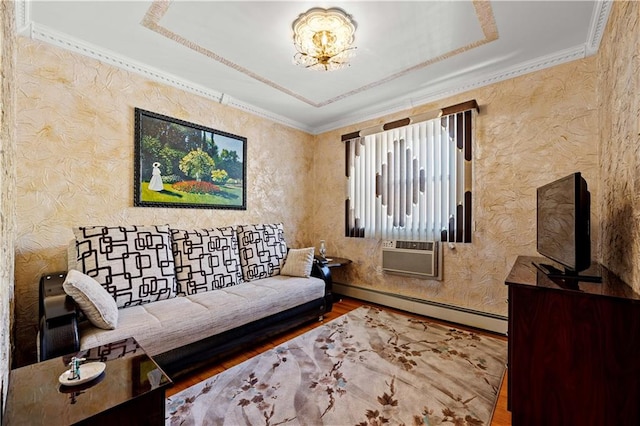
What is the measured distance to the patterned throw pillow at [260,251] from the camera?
9.94ft

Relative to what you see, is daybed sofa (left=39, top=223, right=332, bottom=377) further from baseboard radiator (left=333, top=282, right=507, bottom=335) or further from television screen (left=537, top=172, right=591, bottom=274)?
television screen (left=537, top=172, right=591, bottom=274)

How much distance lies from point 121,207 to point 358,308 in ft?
9.15

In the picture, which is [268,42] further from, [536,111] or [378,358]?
[378,358]

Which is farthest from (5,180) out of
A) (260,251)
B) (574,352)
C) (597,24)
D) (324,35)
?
(597,24)

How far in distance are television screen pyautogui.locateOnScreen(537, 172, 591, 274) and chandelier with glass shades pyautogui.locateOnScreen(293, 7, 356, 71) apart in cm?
174

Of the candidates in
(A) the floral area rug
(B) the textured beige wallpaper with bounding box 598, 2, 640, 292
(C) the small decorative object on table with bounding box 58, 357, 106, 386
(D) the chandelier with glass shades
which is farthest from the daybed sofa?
(B) the textured beige wallpaper with bounding box 598, 2, 640, 292

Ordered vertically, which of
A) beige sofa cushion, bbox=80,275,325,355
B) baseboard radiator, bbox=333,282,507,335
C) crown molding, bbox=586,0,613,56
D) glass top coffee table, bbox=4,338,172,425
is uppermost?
crown molding, bbox=586,0,613,56

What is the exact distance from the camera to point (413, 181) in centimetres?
327

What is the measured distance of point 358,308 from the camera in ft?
11.2

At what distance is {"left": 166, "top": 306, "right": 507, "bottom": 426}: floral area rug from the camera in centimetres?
157

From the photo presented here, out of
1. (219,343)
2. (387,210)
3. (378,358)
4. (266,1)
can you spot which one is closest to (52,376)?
(219,343)

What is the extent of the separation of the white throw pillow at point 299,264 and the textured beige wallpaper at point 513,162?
128 cm

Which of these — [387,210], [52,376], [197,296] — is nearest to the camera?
[52,376]

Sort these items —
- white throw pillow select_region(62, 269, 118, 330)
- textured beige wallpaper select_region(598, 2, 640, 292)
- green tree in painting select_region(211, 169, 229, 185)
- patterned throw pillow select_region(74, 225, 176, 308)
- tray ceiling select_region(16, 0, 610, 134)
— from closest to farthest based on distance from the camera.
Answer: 1. textured beige wallpaper select_region(598, 2, 640, 292)
2. white throw pillow select_region(62, 269, 118, 330)
3. tray ceiling select_region(16, 0, 610, 134)
4. patterned throw pillow select_region(74, 225, 176, 308)
5. green tree in painting select_region(211, 169, 229, 185)
